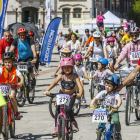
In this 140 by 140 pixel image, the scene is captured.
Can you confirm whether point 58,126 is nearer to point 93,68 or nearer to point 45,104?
point 45,104

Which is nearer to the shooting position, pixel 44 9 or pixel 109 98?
pixel 109 98

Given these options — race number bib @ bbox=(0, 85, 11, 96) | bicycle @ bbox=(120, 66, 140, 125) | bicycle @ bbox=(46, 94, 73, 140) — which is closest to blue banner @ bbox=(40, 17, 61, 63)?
bicycle @ bbox=(120, 66, 140, 125)

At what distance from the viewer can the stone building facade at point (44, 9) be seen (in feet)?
179

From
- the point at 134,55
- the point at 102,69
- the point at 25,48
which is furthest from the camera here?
the point at 25,48

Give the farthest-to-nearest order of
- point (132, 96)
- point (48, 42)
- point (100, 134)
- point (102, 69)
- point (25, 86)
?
point (48, 42), point (25, 86), point (102, 69), point (132, 96), point (100, 134)

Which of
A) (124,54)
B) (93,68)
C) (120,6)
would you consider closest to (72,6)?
(120,6)

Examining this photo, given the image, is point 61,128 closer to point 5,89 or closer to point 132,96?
point 5,89

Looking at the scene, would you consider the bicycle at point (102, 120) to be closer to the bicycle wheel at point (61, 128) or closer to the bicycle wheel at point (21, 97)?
the bicycle wheel at point (61, 128)

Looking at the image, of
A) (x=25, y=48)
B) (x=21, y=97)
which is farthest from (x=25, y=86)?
(x=25, y=48)

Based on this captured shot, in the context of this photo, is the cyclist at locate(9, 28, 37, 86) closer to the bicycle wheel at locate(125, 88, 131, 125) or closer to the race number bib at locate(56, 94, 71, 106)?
the bicycle wheel at locate(125, 88, 131, 125)

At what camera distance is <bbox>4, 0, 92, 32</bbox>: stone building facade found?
5459cm

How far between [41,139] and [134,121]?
2219mm

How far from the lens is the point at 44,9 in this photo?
55000mm

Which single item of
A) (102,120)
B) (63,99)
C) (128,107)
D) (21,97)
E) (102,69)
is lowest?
(21,97)
